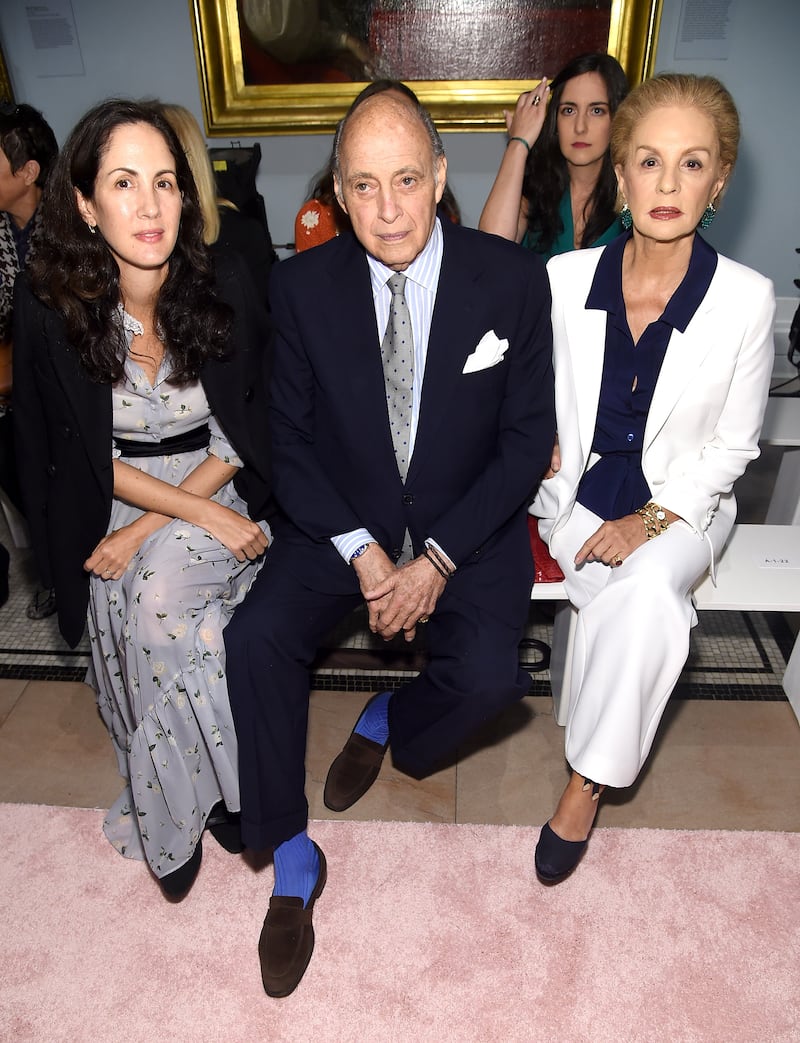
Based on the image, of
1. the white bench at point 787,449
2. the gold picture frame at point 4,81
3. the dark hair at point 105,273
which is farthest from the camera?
the gold picture frame at point 4,81

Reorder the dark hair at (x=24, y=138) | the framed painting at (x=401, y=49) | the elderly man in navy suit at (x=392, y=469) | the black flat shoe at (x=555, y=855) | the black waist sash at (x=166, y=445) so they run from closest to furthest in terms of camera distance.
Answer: the elderly man in navy suit at (x=392, y=469), the black flat shoe at (x=555, y=855), the black waist sash at (x=166, y=445), the dark hair at (x=24, y=138), the framed painting at (x=401, y=49)

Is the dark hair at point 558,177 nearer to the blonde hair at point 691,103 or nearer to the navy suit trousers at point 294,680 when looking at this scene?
the blonde hair at point 691,103

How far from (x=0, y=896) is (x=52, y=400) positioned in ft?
4.16

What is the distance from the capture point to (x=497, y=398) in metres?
2.09

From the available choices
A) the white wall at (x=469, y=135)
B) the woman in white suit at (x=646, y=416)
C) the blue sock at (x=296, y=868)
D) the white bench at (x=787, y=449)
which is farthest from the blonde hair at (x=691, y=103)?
the white wall at (x=469, y=135)

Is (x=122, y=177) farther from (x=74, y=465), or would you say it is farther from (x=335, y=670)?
(x=335, y=670)

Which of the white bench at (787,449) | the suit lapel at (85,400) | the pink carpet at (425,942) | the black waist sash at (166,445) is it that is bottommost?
the pink carpet at (425,942)

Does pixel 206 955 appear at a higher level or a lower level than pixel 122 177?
lower

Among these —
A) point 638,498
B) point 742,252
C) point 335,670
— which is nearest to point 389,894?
point 335,670

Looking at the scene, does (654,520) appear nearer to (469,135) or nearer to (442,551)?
(442,551)

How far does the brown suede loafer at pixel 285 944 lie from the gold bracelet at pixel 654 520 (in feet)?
4.04

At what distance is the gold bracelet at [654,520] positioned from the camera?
6.98 feet

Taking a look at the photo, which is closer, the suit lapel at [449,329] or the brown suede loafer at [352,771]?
the suit lapel at [449,329]

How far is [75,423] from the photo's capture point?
81.1 inches
